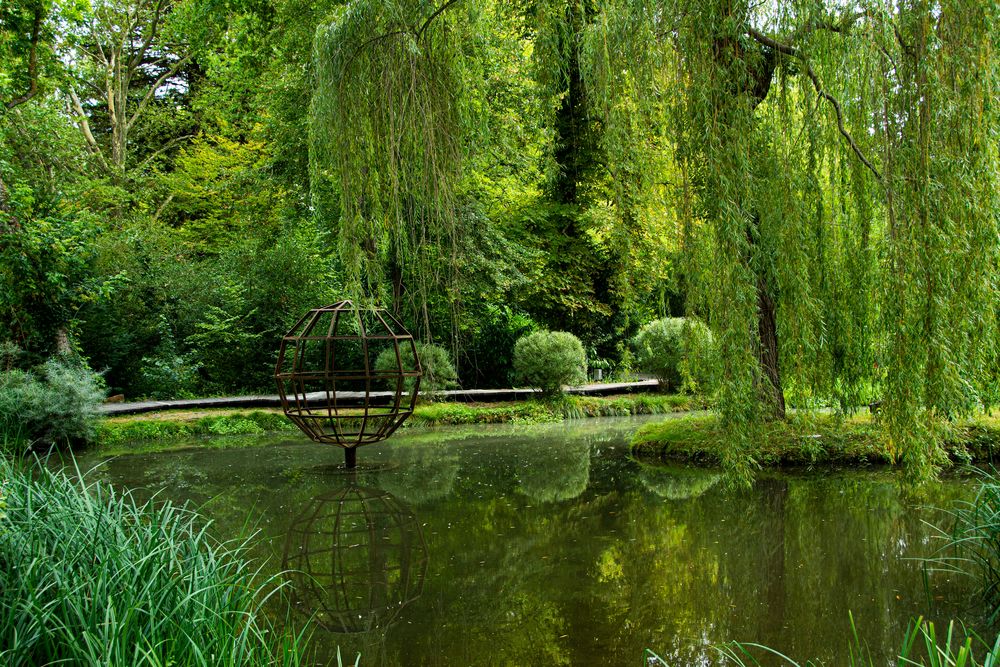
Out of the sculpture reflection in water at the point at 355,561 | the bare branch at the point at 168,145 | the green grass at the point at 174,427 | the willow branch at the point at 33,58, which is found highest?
the bare branch at the point at 168,145

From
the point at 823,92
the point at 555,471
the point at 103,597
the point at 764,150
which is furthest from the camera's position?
the point at 555,471

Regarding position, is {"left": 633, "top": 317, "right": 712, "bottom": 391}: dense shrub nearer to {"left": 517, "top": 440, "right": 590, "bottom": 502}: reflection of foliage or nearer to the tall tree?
{"left": 517, "top": 440, "right": 590, "bottom": 502}: reflection of foliage

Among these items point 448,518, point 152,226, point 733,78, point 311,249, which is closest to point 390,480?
point 448,518

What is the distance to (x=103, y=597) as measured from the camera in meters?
2.49

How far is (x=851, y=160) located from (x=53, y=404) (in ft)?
29.1

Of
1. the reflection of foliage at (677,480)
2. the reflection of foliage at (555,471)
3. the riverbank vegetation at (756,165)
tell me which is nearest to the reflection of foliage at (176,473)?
the reflection of foliage at (555,471)

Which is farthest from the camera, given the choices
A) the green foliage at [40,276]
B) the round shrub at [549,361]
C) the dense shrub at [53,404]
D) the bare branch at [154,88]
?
the bare branch at [154,88]

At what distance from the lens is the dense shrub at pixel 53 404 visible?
859cm

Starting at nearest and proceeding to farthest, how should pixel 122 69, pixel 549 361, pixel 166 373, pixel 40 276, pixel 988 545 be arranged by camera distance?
pixel 988 545 < pixel 40 276 < pixel 166 373 < pixel 549 361 < pixel 122 69

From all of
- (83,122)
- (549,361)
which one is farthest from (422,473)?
(83,122)

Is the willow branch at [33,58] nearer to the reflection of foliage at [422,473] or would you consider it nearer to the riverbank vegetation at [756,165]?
the reflection of foliage at [422,473]

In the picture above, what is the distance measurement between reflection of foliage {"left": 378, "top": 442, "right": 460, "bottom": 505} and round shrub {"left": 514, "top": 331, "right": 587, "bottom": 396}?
3592 mm

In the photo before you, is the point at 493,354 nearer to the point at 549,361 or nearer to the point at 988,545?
the point at 549,361

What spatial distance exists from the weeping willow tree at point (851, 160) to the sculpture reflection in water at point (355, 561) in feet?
6.50
